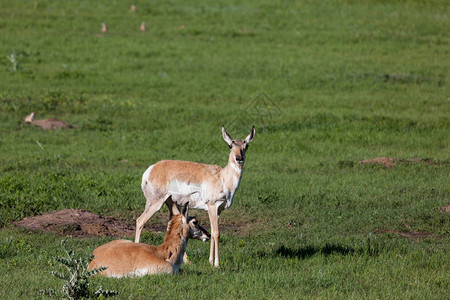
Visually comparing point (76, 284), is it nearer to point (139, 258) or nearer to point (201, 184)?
point (139, 258)

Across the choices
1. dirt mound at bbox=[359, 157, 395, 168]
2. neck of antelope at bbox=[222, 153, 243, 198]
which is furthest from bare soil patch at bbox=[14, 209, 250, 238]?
A: dirt mound at bbox=[359, 157, 395, 168]

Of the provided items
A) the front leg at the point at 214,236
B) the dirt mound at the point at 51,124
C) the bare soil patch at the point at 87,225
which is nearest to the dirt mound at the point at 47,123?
the dirt mound at the point at 51,124

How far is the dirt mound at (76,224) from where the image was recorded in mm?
11961

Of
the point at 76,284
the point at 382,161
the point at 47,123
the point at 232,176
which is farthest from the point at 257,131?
the point at 76,284

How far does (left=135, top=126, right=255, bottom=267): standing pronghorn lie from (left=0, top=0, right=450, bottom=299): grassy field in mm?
805

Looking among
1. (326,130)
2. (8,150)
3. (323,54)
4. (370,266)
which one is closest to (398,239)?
(370,266)

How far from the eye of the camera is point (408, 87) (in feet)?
87.4

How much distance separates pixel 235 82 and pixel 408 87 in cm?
706

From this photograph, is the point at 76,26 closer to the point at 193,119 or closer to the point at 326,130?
the point at 193,119

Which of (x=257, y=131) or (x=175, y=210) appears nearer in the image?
(x=175, y=210)

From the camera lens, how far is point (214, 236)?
9.98 meters

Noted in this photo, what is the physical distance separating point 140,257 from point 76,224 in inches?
143

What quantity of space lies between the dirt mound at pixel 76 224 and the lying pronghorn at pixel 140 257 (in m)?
2.82

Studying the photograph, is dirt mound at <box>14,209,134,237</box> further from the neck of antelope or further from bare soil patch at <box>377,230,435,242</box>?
bare soil patch at <box>377,230,435,242</box>
